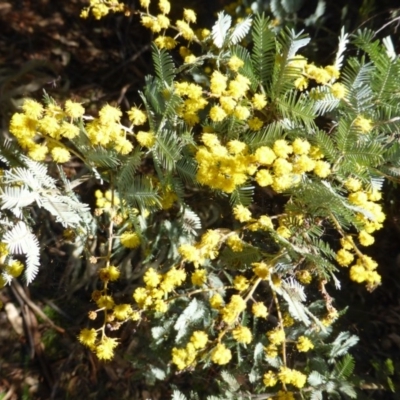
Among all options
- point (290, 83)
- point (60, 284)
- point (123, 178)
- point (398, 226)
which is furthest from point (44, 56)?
point (398, 226)

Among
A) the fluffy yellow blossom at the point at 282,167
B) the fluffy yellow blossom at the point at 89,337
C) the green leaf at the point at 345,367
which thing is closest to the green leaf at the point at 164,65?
the fluffy yellow blossom at the point at 282,167

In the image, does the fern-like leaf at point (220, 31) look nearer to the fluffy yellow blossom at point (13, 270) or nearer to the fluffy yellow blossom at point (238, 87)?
the fluffy yellow blossom at point (238, 87)

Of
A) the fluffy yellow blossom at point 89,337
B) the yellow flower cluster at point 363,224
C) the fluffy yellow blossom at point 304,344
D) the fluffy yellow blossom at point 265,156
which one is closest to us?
the fluffy yellow blossom at point 265,156

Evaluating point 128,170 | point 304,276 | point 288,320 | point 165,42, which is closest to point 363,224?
point 304,276

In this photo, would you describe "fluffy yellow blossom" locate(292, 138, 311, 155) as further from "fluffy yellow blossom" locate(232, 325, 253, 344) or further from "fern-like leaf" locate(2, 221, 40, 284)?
"fern-like leaf" locate(2, 221, 40, 284)

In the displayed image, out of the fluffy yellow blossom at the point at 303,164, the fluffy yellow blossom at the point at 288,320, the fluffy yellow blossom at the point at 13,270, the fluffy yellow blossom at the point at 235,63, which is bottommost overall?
the fluffy yellow blossom at the point at 288,320

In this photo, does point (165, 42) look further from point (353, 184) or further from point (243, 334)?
point (243, 334)

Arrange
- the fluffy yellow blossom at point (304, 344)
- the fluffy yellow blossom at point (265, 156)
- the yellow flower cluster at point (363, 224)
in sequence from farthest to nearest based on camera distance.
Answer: the fluffy yellow blossom at point (304, 344) < the yellow flower cluster at point (363, 224) < the fluffy yellow blossom at point (265, 156)

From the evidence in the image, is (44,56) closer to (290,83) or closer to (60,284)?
(60,284)

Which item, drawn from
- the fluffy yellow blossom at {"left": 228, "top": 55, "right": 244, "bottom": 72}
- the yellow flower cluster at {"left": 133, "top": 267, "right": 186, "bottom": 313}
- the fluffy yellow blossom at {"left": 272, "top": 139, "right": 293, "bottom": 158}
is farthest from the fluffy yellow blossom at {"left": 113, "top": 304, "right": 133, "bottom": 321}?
the fluffy yellow blossom at {"left": 228, "top": 55, "right": 244, "bottom": 72}

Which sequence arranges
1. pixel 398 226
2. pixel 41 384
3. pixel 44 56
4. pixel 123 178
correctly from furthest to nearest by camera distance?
pixel 44 56 < pixel 41 384 < pixel 398 226 < pixel 123 178

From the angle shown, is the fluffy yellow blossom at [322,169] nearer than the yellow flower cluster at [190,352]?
Yes
